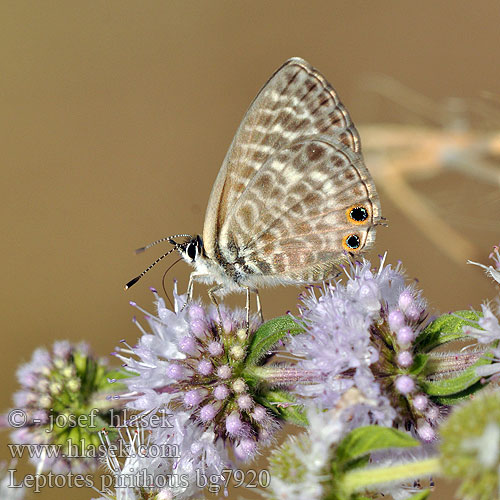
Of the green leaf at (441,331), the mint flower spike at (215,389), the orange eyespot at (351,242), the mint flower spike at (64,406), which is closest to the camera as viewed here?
the green leaf at (441,331)

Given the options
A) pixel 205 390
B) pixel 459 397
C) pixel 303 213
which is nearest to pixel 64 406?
pixel 205 390

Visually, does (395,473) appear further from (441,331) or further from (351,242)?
(351,242)

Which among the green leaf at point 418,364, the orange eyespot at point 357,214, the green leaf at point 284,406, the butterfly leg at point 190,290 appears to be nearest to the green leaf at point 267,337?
the green leaf at point 284,406

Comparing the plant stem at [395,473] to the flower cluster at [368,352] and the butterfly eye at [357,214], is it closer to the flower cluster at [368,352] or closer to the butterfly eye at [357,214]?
the flower cluster at [368,352]

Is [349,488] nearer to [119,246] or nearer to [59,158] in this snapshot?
[119,246]

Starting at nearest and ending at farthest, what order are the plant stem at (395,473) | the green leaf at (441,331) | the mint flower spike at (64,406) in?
the plant stem at (395,473), the green leaf at (441,331), the mint flower spike at (64,406)

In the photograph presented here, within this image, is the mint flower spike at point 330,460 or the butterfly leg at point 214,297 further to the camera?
the butterfly leg at point 214,297

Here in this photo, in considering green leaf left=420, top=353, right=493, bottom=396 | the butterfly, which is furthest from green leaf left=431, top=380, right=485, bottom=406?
the butterfly

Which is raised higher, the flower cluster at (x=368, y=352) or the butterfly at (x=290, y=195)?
the butterfly at (x=290, y=195)

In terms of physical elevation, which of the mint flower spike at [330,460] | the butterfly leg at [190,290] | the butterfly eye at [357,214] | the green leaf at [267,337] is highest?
the butterfly eye at [357,214]
